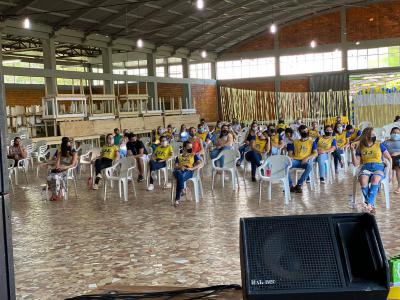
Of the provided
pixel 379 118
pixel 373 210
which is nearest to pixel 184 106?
pixel 379 118

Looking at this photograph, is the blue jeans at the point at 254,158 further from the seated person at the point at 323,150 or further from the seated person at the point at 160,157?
the seated person at the point at 160,157

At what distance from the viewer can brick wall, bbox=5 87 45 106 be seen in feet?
80.6

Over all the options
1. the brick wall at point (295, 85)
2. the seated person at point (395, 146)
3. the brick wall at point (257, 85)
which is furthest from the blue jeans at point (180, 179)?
the brick wall at point (257, 85)

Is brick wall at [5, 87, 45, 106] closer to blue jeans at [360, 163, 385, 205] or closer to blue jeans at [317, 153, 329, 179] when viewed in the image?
blue jeans at [317, 153, 329, 179]

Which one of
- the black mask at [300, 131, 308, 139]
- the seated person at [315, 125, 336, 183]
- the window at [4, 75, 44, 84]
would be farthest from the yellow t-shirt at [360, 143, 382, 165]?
the window at [4, 75, 44, 84]

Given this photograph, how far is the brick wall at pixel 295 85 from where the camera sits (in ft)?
89.5

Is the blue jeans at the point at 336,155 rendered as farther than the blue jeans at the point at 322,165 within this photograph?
Yes

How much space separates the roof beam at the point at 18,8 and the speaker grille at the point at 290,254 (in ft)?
47.9

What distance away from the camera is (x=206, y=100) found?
1158 inches

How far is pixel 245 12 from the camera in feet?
71.7

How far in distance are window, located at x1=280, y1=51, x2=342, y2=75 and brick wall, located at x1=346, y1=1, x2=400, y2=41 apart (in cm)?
132

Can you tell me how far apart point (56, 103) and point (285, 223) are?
15.1 m

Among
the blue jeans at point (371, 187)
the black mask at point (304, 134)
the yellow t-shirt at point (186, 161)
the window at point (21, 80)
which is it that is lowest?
the blue jeans at point (371, 187)

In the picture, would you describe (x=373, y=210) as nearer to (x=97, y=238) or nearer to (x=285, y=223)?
(x=97, y=238)
